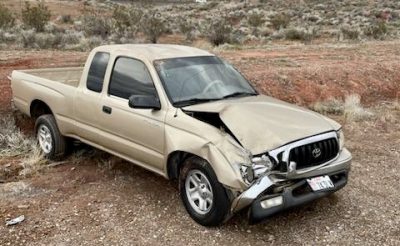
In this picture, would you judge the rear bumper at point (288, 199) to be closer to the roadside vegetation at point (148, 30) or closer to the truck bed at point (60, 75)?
the truck bed at point (60, 75)

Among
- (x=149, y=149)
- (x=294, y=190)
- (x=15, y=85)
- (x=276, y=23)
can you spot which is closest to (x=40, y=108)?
(x=15, y=85)

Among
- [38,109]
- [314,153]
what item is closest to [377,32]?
[38,109]

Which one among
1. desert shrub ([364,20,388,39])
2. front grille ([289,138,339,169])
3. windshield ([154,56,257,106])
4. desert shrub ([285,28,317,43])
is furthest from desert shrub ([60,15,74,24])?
front grille ([289,138,339,169])

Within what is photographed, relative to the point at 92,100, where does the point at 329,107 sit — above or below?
below

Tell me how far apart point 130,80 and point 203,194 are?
1.74 metres

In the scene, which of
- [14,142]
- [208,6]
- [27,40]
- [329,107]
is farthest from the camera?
[208,6]

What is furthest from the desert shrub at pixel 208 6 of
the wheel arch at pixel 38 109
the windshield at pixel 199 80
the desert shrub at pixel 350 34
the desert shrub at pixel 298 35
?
the windshield at pixel 199 80

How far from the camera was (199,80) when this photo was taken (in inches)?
237

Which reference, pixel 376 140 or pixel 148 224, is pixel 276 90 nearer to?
pixel 376 140

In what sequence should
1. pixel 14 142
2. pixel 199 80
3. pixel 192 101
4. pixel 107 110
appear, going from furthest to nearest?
1. pixel 14 142
2. pixel 107 110
3. pixel 199 80
4. pixel 192 101

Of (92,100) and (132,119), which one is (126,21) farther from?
(132,119)

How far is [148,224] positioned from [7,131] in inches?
159

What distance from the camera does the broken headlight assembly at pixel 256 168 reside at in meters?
4.76

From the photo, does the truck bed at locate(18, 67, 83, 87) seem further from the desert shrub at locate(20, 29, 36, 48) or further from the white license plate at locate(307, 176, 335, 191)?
the desert shrub at locate(20, 29, 36, 48)
